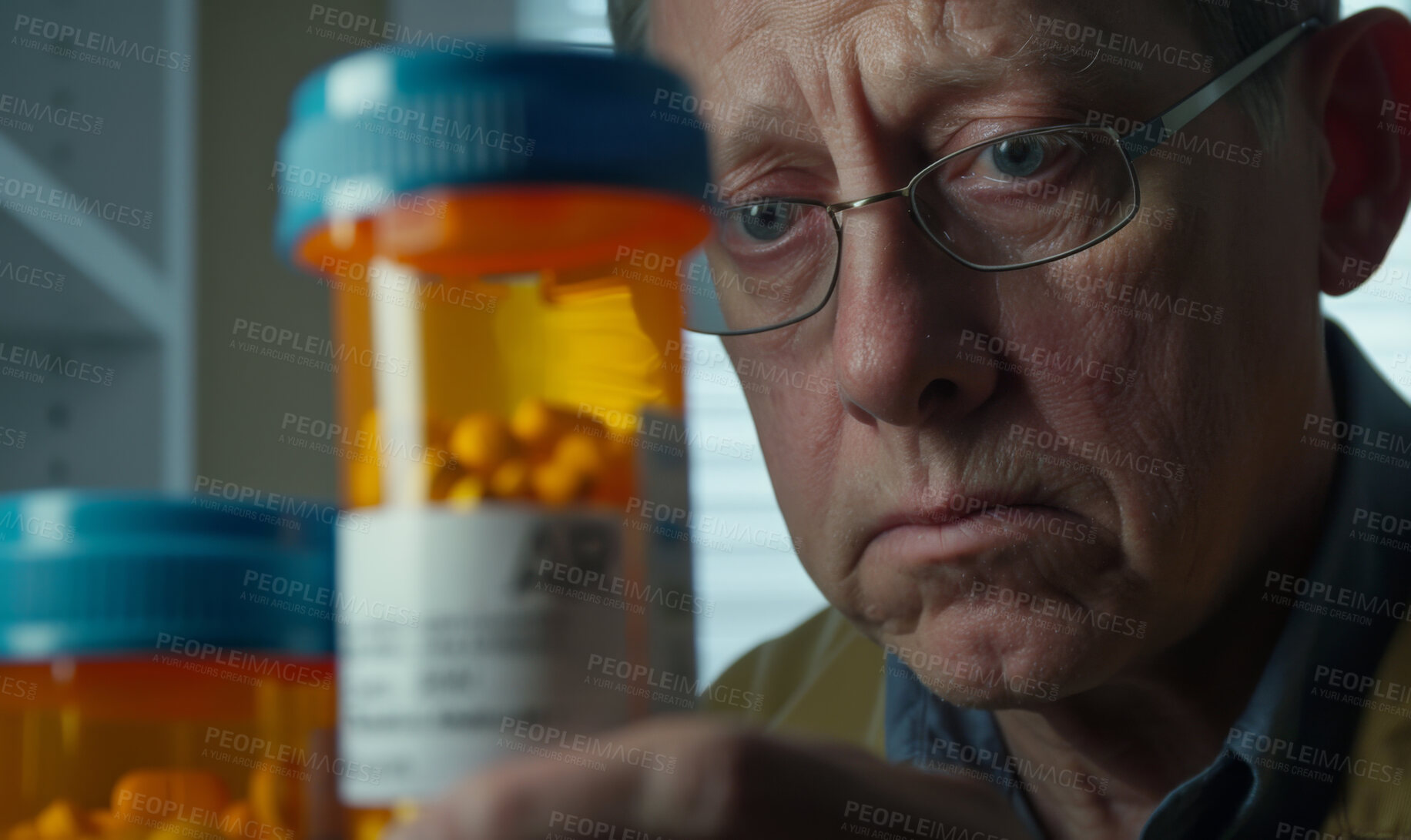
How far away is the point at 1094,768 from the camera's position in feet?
3.63

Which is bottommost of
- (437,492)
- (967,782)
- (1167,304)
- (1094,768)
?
(1094,768)

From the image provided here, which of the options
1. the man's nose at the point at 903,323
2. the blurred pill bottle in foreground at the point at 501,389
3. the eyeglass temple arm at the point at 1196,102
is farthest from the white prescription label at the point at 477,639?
the eyeglass temple arm at the point at 1196,102

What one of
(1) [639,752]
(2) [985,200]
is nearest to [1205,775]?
(2) [985,200]

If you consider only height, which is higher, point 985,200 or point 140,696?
point 985,200

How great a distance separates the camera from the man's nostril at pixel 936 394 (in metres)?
0.76

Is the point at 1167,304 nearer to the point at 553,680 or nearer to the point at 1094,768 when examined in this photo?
the point at 1094,768

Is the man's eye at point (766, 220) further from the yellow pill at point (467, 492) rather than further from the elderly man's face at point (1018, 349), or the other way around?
the yellow pill at point (467, 492)

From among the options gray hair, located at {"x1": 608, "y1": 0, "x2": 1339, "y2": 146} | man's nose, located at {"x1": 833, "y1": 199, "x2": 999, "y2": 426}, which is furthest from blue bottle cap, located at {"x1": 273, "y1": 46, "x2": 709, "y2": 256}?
gray hair, located at {"x1": 608, "y1": 0, "x2": 1339, "y2": 146}

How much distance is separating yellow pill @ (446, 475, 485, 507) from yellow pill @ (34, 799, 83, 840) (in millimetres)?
243

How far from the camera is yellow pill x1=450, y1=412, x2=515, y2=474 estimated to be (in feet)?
1.21

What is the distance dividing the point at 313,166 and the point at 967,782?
36 cm

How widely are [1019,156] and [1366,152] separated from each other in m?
0.39

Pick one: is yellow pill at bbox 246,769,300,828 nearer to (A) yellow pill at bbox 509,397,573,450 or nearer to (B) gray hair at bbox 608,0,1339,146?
(A) yellow pill at bbox 509,397,573,450

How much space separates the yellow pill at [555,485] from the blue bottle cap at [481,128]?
0.31 ft
